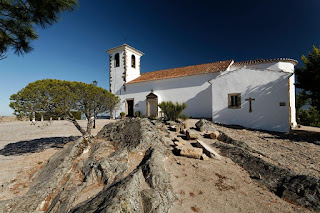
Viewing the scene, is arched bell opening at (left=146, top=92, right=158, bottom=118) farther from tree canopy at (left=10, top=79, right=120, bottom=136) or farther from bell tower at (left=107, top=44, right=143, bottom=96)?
tree canopy at (left=10, top=79, right=120, bottom=136)

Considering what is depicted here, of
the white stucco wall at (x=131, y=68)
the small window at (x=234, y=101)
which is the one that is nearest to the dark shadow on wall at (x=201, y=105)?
the small window at (x=234, y=101)

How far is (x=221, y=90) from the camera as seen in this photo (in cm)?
1179

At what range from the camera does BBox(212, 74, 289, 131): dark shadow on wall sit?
973 centimetres

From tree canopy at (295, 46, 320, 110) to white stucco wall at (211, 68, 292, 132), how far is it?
877 mm

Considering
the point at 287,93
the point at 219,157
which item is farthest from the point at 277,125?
the point at 219,157

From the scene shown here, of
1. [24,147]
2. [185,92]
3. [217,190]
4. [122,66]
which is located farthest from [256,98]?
[122,66]

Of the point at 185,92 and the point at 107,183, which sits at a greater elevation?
the point at 185,92

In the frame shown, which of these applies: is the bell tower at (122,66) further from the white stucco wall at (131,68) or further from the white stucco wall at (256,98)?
the white stucco wall at (256,98)

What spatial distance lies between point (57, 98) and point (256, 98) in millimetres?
11814

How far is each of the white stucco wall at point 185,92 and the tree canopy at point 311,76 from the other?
19.5 ft

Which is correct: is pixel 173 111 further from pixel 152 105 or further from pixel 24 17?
pixel 24 17

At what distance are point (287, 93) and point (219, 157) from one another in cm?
827

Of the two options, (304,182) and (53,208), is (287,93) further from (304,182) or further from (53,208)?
(53,208)

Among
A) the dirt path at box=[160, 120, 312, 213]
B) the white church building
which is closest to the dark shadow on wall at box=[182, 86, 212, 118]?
the white church building
